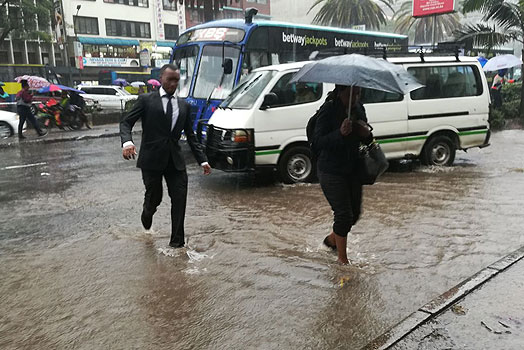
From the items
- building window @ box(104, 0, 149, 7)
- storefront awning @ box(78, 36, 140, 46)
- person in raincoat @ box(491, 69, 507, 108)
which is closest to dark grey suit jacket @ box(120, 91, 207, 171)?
person in raincoat @ box(491, 69, 507, 108)

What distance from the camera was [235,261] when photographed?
15.9 feet

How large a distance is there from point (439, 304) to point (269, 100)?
4.78 metres

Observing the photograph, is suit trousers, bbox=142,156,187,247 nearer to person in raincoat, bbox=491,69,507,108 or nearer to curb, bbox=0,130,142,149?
curb, bbox=0,130,142,149

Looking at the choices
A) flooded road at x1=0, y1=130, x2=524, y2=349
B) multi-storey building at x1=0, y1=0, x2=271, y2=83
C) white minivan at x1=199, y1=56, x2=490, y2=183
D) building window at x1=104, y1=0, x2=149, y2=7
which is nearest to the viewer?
Answer: flooded road at x1=0, y1=130, x2=524, y2=349

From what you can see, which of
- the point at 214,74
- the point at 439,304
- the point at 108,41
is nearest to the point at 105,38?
the point at 108,41

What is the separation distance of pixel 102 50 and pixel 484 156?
4107 centimetres

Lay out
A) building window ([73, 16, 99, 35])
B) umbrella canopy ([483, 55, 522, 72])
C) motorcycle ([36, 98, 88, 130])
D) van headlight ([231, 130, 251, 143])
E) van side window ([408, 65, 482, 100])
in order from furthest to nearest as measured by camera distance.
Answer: building window ([73, 16, 99, 35]) → motorcycle ([36, 98, 88, 130]) → umbrella canopy ([483, 55, 522, 72]) → van side window ([408, 65, 482, 100]) → van headlight ([231, 130, 251, 143])

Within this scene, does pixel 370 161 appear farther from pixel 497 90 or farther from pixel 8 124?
pixel 497 90

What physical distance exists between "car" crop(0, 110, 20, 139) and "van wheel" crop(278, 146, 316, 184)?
35.9 feet

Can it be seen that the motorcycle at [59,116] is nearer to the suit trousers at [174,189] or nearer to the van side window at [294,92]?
the van side window at [294,92]

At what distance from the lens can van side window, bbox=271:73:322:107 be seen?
8094mm

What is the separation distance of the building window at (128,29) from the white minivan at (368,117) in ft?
138

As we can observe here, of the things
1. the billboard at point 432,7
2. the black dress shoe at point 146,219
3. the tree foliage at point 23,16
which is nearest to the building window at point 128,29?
the tree foliage at point 23,16

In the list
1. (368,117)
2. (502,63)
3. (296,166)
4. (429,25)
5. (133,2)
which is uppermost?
(133,2)
